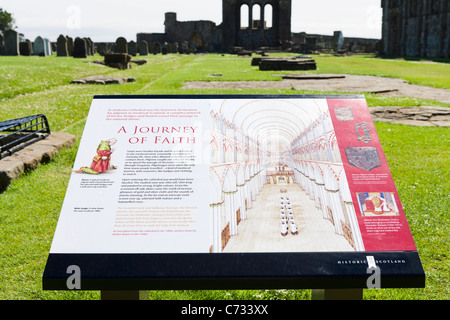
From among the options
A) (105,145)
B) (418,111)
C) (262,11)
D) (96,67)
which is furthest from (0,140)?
(262,11)

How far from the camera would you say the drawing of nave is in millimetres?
1835

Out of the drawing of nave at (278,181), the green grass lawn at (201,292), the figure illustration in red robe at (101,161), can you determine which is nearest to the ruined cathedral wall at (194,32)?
the green grass lawn at (201,292)

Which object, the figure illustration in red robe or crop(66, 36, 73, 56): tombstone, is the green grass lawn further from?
crop(66, 36, 73, 56): tombstone

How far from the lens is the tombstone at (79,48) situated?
21.9m

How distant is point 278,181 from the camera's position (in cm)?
216

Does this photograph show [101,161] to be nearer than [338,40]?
Yes

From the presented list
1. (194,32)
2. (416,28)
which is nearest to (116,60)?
(416,28)

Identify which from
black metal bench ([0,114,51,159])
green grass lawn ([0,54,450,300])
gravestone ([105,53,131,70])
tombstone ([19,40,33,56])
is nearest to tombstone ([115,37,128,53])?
tombstone ([19,40,33,56])

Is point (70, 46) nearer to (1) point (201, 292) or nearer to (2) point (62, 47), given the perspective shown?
(2) point (62, 47)

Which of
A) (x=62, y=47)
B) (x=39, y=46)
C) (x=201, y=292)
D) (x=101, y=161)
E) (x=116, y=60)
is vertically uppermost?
(x=39, y=46)

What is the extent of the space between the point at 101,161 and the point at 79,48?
22006mm

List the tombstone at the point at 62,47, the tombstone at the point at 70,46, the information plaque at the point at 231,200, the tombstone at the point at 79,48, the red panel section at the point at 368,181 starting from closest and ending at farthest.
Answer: the information plaque at the point at 231,200, the red panel section at the point at 368,181, the tombstone at the point at 79,48, the tombstone at the point at 62,47, the tombstone at the point at 70,46

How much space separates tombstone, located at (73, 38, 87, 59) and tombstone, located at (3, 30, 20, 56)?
2.75 m

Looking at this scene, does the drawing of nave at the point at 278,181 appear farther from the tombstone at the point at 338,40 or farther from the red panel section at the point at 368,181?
the tombstone at the point at 338,40
